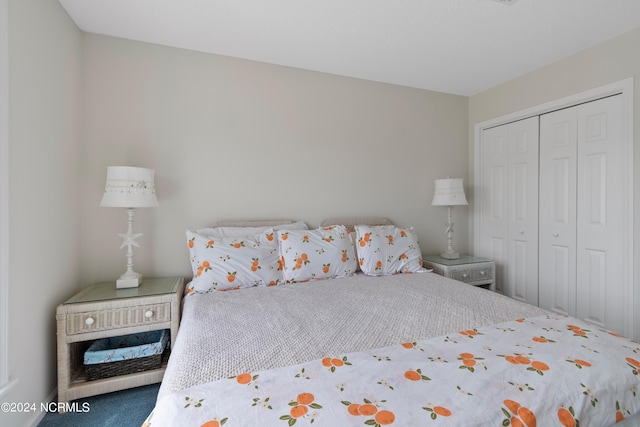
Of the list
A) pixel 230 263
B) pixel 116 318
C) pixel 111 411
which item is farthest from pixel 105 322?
pixel 230 263

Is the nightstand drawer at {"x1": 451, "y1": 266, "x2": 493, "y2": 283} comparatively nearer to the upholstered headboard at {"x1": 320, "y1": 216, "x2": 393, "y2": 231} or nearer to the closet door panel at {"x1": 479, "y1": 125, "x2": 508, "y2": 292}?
the closet door panel at {"x1": 479, "y1": 125, "x2": 508, "y2": 292}

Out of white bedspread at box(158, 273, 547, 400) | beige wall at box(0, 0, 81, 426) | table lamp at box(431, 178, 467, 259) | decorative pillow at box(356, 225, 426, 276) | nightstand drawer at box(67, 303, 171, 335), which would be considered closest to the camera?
white bedspread at box(158, 273, 547, 400)

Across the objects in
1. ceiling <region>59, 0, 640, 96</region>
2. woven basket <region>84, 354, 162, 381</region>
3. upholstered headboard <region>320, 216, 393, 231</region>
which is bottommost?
woven basket <region>84, 354, 162, 381</region>

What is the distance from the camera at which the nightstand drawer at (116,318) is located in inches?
65.9

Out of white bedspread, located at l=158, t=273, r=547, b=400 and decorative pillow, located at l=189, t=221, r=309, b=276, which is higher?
decorative pillow, located at l=189, t=221, r=309, b=276

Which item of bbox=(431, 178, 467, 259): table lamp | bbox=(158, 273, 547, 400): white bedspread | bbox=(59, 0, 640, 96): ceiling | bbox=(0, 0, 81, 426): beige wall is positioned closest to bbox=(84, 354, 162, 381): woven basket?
bbox=(0, 0, 81, 426): beige wall

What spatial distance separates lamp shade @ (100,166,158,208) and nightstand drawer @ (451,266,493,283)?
2558mm

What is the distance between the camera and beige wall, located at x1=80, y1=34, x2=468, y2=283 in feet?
7.04

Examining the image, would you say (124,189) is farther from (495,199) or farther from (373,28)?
(495,199)

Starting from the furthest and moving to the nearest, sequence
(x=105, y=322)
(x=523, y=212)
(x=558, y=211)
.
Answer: (x=523, y=212) → (x=558, y=211) → (x=105, y=322)

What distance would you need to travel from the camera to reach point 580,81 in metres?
2.37

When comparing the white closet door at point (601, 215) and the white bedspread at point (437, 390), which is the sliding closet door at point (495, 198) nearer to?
the white closet door at point (601, 215)

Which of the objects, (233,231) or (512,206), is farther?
(512,206)

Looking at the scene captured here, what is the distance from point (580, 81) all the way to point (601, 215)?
108cm
